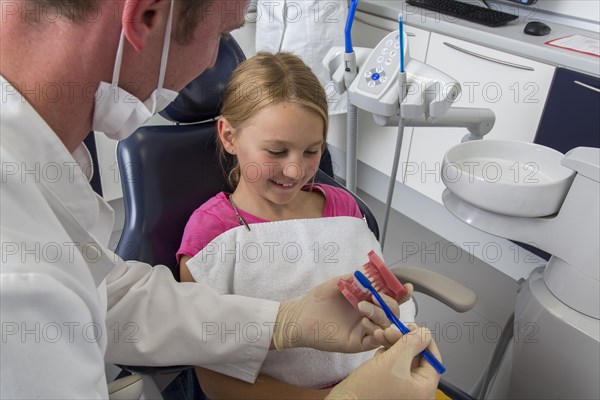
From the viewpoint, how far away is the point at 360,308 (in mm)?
937

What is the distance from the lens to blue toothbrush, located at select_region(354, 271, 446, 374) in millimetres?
867

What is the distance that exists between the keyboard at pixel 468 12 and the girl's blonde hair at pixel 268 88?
3.62 ft

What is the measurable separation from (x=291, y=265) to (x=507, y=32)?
1368mm

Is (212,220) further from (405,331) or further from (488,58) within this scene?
(488,58)

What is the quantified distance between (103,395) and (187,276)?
0.50 m

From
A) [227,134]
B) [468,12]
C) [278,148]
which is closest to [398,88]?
[278,148]

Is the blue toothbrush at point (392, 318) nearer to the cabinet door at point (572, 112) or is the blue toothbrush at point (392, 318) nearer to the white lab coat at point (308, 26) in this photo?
the cabinet door at point (572, 112)

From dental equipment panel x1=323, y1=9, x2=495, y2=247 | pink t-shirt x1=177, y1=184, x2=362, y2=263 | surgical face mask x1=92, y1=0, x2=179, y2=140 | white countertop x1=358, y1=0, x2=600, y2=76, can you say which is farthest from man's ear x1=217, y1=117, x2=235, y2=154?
white countertop x1=358, y1=0, x2=600, y2=76

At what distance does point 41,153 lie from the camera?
0.63 m

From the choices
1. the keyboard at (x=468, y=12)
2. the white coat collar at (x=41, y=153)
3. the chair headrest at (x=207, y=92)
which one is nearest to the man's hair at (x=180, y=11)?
the white coat collar at (x=41, y=153)

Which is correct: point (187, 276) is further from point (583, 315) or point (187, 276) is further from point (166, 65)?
point (583, 315)

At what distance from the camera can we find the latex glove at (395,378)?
808 millimetres

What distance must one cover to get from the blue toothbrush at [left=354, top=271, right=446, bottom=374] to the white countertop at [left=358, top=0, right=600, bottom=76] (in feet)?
4.12

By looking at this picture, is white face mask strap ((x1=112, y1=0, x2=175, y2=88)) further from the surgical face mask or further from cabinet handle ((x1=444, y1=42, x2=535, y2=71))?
cabinet handle ((x1=444, y1=42, x2=535, y2=71))
